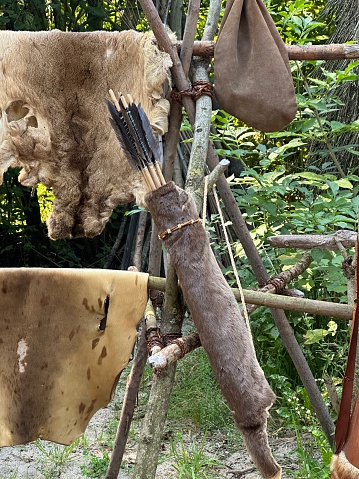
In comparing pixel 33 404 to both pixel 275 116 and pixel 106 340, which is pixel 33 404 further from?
pixel 275 116

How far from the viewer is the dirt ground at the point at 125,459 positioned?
8.14 feet

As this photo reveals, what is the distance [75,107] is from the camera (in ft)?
5.42

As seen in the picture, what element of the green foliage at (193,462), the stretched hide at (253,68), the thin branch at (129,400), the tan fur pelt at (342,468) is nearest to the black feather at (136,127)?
the stretched hide at (253,68)

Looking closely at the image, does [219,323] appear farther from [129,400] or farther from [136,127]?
[129,400]

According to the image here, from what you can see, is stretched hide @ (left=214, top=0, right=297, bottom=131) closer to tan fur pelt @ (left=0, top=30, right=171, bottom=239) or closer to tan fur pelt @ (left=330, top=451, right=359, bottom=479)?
tan fur pelt @ (left=0, top=30, right=171, bottom=239)

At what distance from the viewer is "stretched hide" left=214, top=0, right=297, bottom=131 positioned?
1.59 meters

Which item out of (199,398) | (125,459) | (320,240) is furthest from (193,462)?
(320,240)

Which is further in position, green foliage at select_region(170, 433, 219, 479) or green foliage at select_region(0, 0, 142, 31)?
green foliage at select_region(0, 0, 142, 31)

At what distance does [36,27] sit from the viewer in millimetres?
4316

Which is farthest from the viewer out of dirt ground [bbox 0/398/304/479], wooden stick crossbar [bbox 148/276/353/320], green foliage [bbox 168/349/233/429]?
green foliage [bbox 168/349/233/429]

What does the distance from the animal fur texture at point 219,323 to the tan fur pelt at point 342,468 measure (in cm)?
10

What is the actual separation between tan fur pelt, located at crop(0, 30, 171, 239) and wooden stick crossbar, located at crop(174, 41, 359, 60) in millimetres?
125

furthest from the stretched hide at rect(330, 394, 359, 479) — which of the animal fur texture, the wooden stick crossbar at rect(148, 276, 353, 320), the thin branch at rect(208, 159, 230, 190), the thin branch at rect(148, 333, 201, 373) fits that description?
the thin branch at rect(208, 159, 230, 190)

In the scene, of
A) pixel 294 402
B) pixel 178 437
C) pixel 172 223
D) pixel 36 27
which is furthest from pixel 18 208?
pixel 172 223
